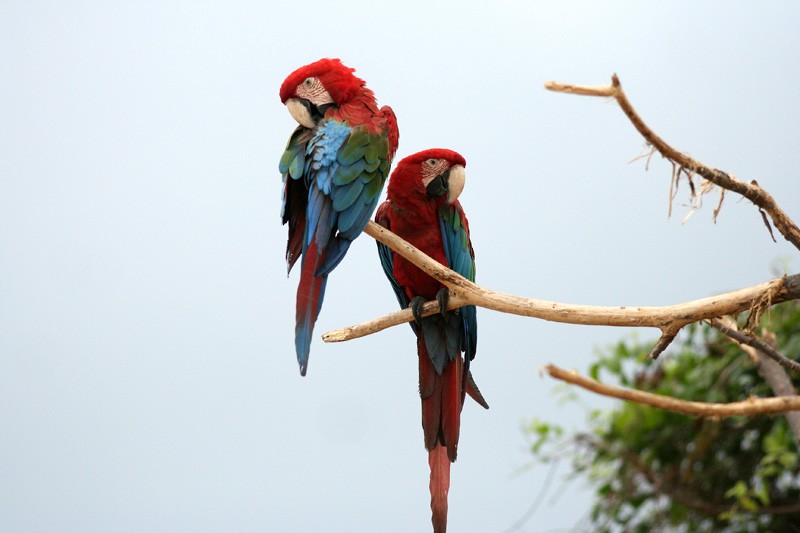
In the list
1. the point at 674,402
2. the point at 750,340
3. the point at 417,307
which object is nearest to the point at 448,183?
the point at 417,307

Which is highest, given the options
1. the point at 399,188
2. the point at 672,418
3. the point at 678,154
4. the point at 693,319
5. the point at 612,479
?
the point at 399,188

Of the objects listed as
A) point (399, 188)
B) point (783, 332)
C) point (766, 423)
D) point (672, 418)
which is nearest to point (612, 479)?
point (672, 418)

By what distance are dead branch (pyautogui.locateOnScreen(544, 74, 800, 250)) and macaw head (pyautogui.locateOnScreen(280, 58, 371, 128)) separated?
0.77 metres

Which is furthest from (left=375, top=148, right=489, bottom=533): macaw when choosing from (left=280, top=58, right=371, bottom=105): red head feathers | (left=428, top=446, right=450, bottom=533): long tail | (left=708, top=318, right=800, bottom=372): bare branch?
(left=708, top=318, right=800, bottom=372): bare branch

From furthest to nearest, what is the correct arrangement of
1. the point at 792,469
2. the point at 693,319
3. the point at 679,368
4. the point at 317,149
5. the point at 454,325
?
the point at 679,368, the point at 792,469, the point at 454,325, the point at 317,149, the point at 693,319

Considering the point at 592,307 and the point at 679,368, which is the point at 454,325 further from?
the point at 679,368

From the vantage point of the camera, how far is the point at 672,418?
2.78 m

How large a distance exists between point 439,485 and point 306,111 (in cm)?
84

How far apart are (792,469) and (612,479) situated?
564 millimetres

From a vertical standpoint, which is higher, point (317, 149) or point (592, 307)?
point (317, 149)

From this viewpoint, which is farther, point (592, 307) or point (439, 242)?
point (439, 242)

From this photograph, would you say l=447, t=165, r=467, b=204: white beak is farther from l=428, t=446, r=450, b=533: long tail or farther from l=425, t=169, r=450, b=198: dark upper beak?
l=428, t=446, r=450, b=533: long tail

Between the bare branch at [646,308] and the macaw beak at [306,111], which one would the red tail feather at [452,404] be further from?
the macaw beak at [306,111]

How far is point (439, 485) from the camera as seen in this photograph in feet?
5.75
